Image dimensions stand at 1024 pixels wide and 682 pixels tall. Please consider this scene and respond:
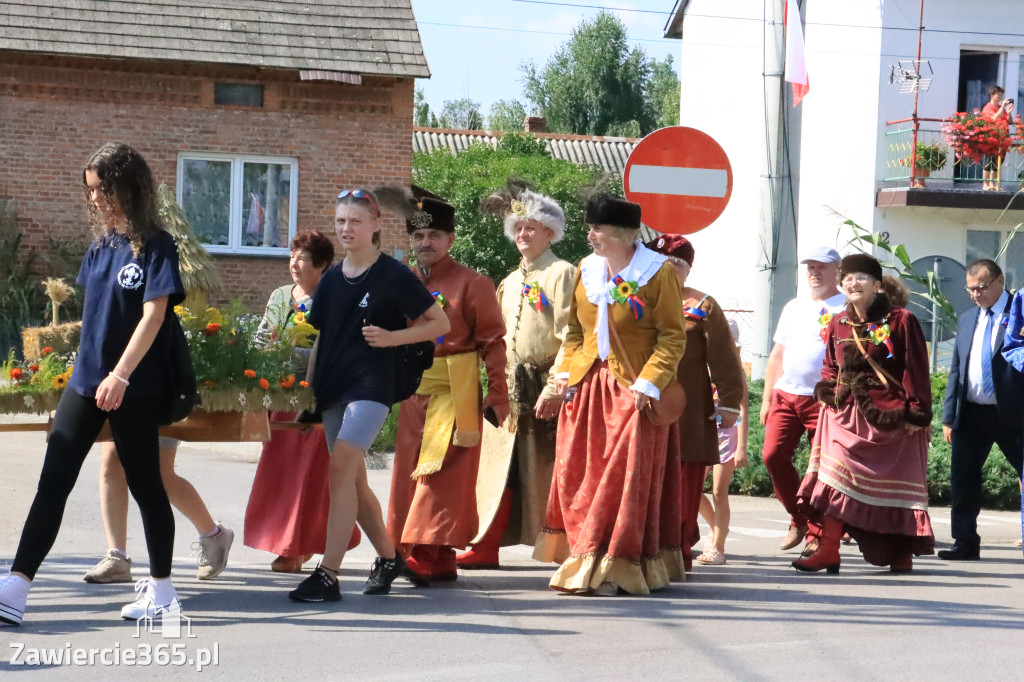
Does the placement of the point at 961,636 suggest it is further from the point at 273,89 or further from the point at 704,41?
the point at 704,41

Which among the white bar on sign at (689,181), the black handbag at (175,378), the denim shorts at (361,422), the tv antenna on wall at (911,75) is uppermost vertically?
the tv antenna on wall at (911,75)

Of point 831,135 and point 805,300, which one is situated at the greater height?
point 831,135

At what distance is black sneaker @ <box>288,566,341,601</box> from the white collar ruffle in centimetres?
183

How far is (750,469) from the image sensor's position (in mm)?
12188

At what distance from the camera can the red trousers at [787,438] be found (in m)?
8.81

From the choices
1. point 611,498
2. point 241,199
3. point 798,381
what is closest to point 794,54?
point 798,381

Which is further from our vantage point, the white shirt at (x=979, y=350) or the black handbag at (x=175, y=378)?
the white shirt at (x=979, y=350)

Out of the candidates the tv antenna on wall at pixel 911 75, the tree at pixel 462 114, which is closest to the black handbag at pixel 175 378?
the tv antenna on wall at pixel 911 75

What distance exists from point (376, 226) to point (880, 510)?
3560 mm

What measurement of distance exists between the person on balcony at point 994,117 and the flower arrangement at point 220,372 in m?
17.0

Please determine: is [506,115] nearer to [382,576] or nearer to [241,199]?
[241,199]

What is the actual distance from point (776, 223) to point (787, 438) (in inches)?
129

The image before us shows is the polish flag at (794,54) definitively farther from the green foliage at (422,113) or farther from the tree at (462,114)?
the tree at (462,114)

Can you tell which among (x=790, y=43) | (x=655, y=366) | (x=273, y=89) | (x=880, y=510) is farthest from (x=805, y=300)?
(x=273, y=89)
